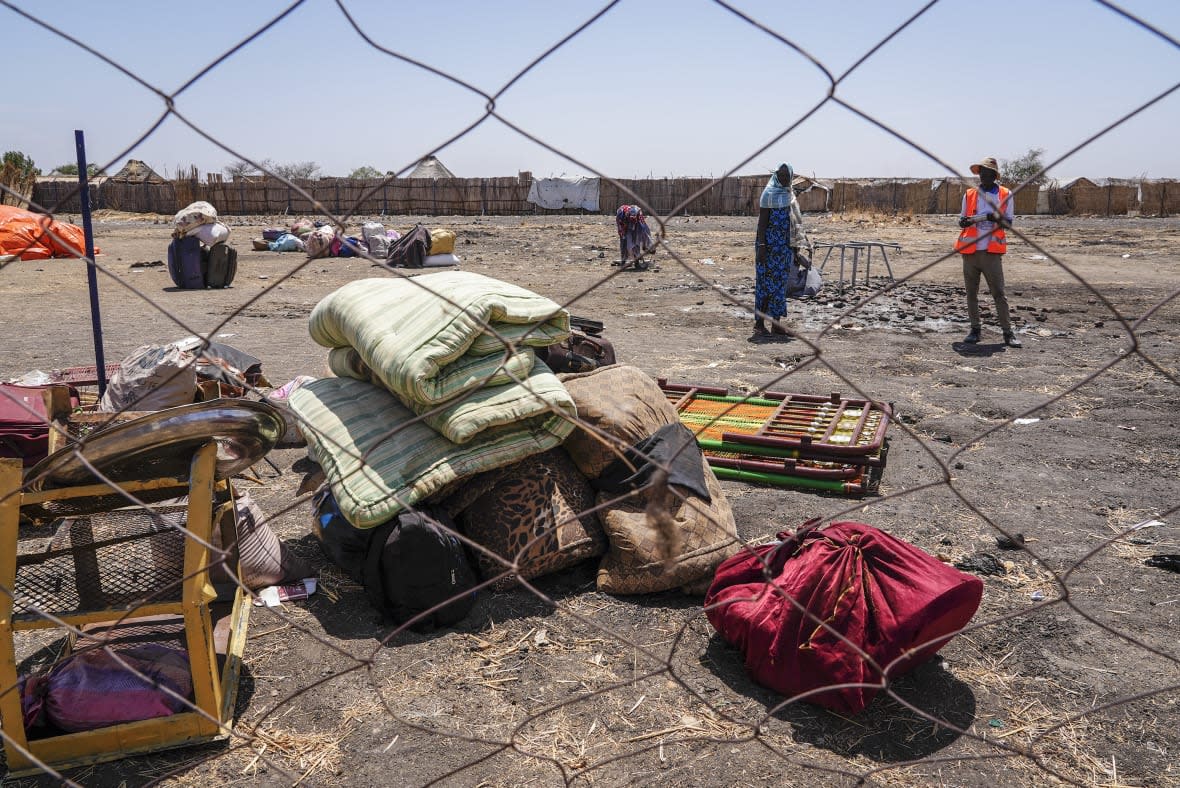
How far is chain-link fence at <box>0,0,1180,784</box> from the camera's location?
1.98 m

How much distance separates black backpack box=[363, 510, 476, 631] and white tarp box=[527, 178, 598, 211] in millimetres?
26956

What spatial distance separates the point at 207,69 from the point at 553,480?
6.91 ft

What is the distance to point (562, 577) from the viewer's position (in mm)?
3141

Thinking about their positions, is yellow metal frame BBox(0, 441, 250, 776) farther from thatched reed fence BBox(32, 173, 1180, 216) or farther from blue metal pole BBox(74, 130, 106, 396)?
thatched reed fence BBox(32, 173, 1180, 216)

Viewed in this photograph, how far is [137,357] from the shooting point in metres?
4.17

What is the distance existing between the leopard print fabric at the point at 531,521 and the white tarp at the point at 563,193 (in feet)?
87.3

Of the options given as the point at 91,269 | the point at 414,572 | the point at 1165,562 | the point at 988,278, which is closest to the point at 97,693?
the point at 414,572

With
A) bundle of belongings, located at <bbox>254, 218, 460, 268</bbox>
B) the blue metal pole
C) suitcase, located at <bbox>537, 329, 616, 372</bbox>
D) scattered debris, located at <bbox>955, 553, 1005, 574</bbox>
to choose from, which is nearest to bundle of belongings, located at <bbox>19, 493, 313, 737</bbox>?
the blue metal pole

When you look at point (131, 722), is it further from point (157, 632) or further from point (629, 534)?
point (629, 534)

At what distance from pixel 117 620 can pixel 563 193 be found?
91.7 ft

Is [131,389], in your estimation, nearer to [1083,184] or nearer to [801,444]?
[801,444]

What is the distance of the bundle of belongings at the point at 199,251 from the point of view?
10.8m

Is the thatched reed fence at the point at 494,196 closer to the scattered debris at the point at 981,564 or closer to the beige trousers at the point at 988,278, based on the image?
the beige trousers at the point at 988,278

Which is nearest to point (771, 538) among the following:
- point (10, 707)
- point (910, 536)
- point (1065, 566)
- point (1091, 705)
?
point (910, 536)
